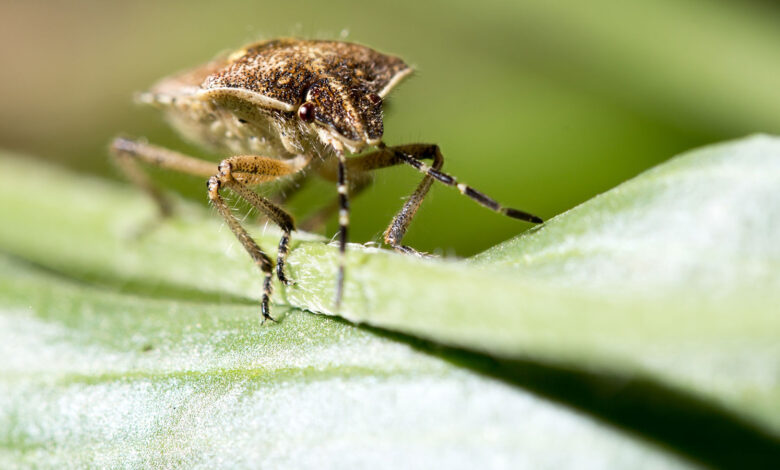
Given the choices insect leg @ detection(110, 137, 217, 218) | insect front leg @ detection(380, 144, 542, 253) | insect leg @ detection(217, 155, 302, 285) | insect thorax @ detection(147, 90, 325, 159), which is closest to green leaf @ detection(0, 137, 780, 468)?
insect leg @ detection(217, 155, 302, 285)

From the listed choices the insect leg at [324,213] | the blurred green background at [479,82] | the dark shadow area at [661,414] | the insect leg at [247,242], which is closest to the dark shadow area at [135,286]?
the insect leg at [247,242]

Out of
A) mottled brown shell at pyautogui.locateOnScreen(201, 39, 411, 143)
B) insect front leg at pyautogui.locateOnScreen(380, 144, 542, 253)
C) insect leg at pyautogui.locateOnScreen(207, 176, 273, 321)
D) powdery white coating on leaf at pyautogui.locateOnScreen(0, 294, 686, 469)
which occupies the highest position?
mottled brown shell at pyautogui.locateOnScreen(201, 39, 411, 143)

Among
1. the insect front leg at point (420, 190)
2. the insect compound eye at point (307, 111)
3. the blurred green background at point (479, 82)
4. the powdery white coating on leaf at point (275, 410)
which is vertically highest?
the blurred green background at point (479, 82)

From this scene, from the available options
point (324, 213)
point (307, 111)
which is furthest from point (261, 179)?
point (324, 213)

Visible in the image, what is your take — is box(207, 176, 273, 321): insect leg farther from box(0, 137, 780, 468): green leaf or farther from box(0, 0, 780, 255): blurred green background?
box(0, 0, 780, 255): blurred green background

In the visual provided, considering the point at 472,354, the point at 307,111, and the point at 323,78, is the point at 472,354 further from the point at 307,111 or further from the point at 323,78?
the point at 323,78

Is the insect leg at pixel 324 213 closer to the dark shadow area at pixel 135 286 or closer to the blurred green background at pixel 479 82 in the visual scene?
the blurred green background at pixel 479 82

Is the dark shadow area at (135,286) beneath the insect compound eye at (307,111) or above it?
beneath

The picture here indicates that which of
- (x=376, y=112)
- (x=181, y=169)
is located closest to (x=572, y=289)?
(x=376, y=112)
